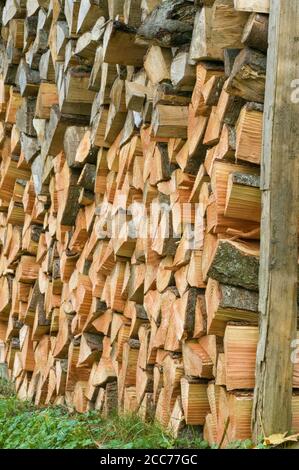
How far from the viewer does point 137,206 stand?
4.24 meters

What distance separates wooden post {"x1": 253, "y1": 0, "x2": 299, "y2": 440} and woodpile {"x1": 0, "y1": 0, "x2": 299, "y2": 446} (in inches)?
3.4

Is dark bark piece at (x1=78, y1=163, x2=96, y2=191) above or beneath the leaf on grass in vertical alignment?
above

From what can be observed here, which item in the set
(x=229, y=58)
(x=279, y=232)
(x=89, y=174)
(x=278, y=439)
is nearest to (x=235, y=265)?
(x=279, y=232)

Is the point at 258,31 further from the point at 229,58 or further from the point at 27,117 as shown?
the point at 27,117

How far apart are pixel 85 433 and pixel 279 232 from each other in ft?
4.23

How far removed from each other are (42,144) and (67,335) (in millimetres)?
1065

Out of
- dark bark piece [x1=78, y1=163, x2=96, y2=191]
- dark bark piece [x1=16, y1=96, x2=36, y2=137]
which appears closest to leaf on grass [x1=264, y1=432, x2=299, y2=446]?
dark bark piece [x1=78, y1=163, x2=96, y2=191]

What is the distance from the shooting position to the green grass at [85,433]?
3.57 m

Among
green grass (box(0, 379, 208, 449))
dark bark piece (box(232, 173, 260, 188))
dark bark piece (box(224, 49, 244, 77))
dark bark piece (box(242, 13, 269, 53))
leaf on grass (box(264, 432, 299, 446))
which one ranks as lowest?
green grass (box(0, 379, 208, 449))

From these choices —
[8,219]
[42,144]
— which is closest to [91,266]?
[42,144]

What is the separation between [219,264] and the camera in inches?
129

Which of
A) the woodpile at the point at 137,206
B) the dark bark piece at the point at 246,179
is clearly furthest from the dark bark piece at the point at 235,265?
the dark bark piece at the point at 246,179

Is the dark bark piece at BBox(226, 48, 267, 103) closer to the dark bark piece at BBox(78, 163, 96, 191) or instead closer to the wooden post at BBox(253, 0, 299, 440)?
the wooden post at BBox(253, 0, 299, 440)

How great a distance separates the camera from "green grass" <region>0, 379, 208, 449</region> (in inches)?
140
